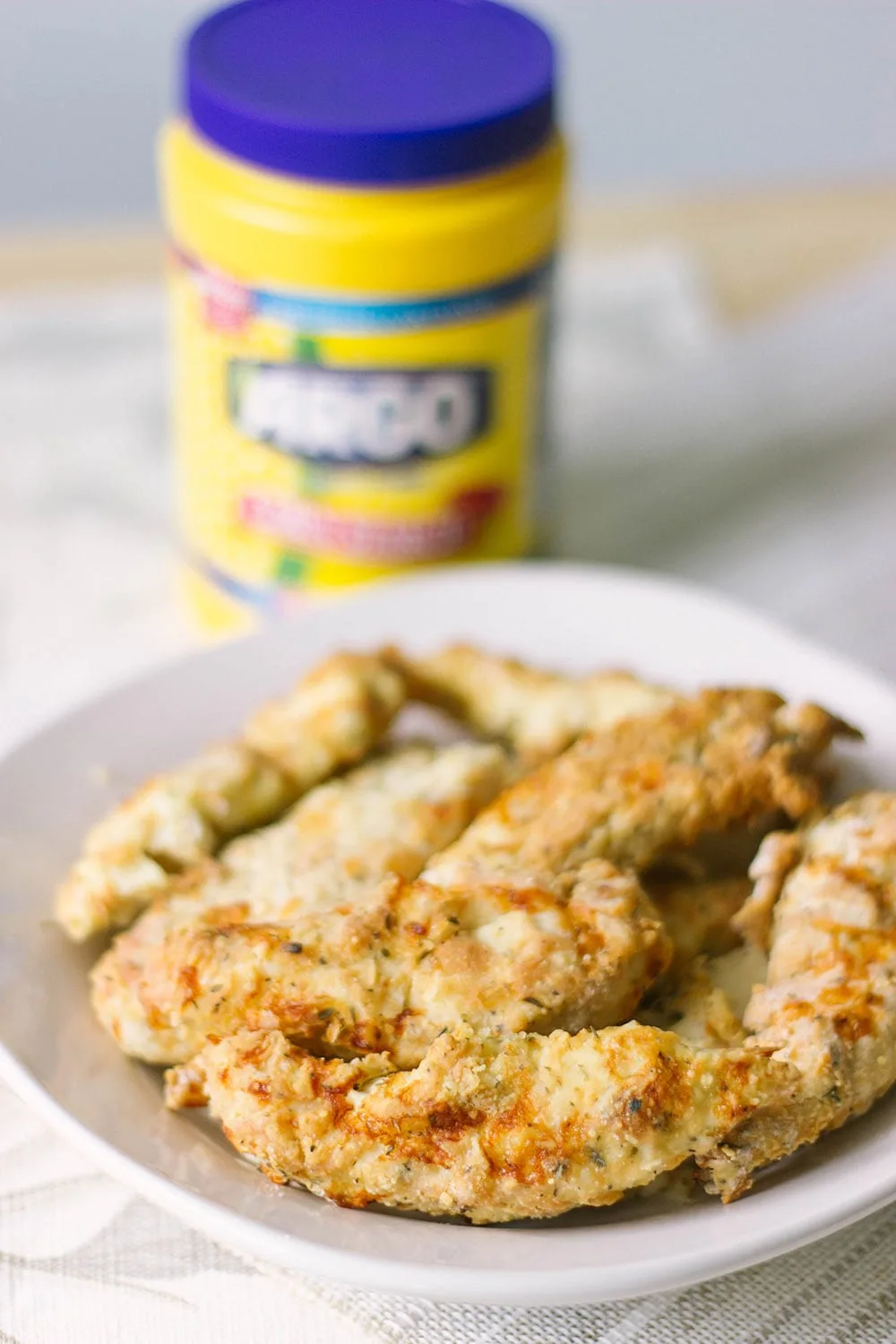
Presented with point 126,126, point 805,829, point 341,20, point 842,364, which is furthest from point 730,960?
point 126,126

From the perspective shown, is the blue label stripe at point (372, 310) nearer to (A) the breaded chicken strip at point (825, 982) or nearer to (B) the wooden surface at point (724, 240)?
(A) the breaded chicken strip at point (825, 982)

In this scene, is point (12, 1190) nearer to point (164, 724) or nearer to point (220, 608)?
point (164, 724)

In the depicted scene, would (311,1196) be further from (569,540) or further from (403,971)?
(569,540)

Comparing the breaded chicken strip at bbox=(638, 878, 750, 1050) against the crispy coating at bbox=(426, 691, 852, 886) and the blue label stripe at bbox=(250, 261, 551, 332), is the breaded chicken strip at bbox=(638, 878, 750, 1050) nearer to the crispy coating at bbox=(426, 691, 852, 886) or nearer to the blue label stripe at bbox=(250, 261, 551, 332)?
the crispy coating at bbox=(426, 691, 852, 886)

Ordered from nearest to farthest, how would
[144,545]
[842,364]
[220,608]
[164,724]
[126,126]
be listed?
[164,724], [220,608], [144,545], [842,364], [126,126]

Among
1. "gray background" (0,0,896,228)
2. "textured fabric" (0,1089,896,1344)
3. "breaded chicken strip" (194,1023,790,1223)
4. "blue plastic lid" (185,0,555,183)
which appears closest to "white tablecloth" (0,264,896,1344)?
"textured fabric" (0,1089,896,1344)
